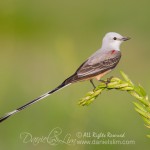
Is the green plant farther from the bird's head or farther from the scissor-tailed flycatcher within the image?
the bird's head

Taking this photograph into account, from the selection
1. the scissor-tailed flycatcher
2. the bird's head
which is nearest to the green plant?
the scissor-tailed flycatcher

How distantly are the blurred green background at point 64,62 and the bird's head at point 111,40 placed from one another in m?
0.46

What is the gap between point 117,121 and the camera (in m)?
8.95

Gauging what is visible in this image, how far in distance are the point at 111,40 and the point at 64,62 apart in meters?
1.10

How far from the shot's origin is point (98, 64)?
5.49 metres

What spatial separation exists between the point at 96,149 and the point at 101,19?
9.68m

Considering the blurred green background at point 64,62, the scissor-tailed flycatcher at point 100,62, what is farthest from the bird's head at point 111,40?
the blurred green background at point 64,62

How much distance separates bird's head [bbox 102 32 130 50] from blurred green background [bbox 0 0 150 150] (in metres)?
0.46

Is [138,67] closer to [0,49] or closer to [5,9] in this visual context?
[0,49]

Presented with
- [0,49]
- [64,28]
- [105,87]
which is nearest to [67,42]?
[105,87]

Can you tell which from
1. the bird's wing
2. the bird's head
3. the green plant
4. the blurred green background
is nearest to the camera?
the green plant

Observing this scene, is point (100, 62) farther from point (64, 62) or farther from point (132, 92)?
point (64, 62)

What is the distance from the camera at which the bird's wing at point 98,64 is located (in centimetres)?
542

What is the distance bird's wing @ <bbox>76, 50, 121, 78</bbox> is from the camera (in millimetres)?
5417
